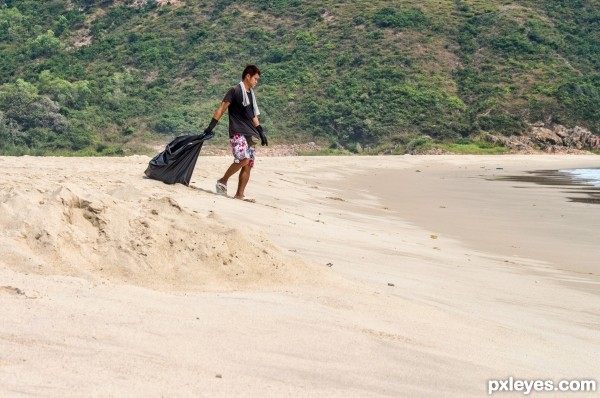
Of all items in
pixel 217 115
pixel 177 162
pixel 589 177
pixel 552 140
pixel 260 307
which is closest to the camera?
pixel 260 307

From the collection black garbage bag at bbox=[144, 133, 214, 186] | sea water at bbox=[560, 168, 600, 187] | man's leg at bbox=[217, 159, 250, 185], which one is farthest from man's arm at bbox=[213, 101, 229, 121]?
sea water at bbox=[560, 168, 600, 187]

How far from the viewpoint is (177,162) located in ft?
33.1

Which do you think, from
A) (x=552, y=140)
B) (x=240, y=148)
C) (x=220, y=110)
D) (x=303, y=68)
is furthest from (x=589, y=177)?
(x=303, y=68)

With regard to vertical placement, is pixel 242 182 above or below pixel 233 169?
below

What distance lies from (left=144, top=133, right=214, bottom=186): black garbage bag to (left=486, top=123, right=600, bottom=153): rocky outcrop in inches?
1137

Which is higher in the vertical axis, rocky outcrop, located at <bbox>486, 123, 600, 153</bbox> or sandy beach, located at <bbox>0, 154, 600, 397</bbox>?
sandy beach, located at <bbox>0, 154, 600, 397</bbox>

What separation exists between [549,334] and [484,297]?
3.04ft

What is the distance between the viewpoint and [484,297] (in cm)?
546

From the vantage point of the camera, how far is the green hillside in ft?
127

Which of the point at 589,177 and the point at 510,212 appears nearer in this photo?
the point at 510,212

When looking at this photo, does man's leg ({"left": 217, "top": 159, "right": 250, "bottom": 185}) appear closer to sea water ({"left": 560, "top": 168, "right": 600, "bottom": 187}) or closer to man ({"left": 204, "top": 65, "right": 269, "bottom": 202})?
man ({"left": 204, "top": 65, "right": 269, "bottom": 202})

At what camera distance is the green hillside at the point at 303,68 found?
38.6 m

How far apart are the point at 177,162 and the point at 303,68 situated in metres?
35.4

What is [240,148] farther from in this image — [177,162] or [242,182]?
[177,162]
